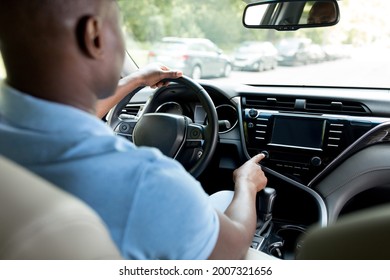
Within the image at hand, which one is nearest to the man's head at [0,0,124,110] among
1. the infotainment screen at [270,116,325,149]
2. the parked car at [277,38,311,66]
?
the infotainment screen at [270,116,325,149]

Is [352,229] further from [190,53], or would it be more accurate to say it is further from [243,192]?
[190,53]

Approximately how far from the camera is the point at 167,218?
875 millimetres

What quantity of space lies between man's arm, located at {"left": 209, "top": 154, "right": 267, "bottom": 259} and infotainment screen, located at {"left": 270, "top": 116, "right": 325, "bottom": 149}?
0.62m

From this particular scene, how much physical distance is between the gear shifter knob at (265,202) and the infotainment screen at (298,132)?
342 mm

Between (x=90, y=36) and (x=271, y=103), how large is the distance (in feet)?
5.44

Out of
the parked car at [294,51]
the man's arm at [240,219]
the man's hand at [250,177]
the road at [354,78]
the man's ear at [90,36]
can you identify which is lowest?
the man's arm at [240,219]

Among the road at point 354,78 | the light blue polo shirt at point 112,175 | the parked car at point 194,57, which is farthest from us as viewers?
the parked car at point 194,57

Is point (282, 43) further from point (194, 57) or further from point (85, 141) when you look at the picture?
point (85, 141)

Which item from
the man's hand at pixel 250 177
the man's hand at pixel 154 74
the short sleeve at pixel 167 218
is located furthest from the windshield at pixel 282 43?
the man's hand at pixel 250 177

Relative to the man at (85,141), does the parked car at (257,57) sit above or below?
above

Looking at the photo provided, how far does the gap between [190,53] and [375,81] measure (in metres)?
2.94

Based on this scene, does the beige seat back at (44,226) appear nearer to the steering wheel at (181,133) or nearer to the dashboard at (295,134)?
the steering wheel at (181,133)

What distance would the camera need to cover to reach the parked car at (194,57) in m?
3.95

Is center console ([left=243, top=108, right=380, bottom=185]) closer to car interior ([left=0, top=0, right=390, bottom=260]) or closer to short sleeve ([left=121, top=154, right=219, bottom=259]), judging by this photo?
car interior ([left=0, top=0, right=390, bottom=260])
